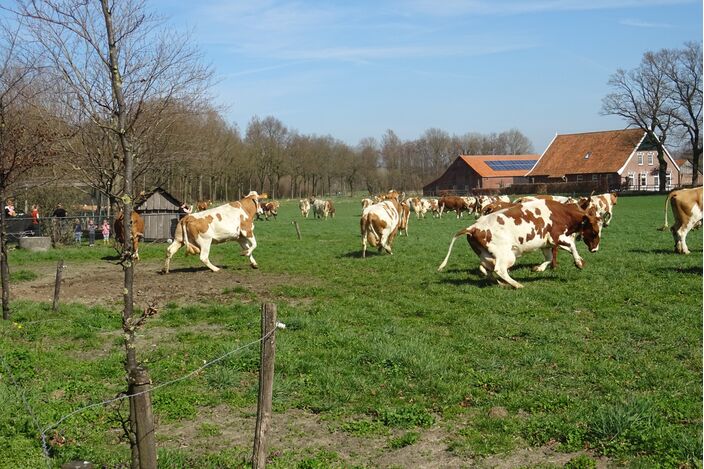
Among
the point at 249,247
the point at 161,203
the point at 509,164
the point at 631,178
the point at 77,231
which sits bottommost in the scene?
the point at 249,247

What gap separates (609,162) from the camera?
75.4 metres

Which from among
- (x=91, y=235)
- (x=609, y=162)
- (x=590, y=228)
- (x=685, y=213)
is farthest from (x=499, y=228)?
(x=609, y=162)

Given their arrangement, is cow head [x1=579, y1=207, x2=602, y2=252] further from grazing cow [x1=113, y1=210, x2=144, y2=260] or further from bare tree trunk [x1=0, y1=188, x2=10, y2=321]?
bare tree trunk [x1=0, y1=188, x2=10, y2=321]

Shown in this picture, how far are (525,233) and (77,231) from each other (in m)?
18.5

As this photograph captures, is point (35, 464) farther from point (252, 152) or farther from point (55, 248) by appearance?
point (252, 152)

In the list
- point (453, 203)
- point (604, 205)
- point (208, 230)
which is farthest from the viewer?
point (453, 203)

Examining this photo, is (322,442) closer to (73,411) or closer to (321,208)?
(73,411)

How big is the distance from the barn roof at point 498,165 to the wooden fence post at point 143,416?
90.2m

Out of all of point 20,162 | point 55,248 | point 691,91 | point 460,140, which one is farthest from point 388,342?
point 460,140

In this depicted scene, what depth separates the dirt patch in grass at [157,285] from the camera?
13.0 m

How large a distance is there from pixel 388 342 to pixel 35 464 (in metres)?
4.40

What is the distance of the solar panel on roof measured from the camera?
96062mm

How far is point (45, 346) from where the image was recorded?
930cm

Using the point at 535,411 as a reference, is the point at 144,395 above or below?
above
